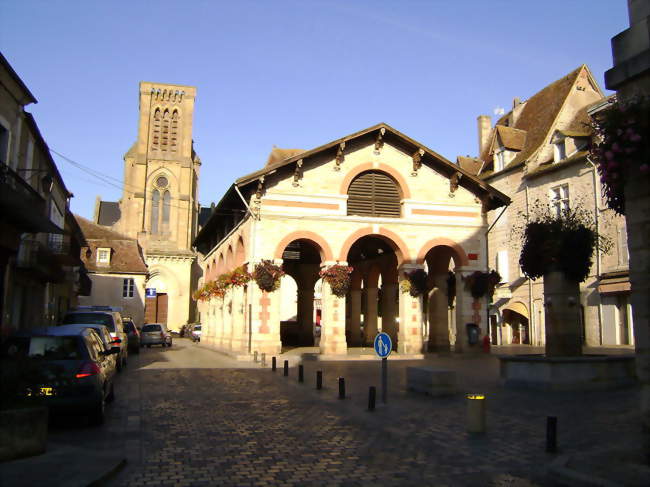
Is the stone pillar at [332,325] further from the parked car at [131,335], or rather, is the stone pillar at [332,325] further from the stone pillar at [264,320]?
the parked car at [131,335]

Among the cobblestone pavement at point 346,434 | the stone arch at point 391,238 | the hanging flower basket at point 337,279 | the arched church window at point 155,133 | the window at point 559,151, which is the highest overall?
the arched church window at point 155,133

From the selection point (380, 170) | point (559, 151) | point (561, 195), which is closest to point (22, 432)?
point (380, 170)

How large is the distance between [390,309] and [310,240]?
8.85 m

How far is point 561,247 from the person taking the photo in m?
13.9

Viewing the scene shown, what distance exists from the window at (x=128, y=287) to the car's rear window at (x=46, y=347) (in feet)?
130

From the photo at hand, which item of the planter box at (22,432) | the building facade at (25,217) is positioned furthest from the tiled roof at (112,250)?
the planter box at (22,432)

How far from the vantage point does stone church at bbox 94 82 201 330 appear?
6144cm

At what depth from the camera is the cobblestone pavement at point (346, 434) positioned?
6559mm

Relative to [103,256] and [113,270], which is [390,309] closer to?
[113,270]

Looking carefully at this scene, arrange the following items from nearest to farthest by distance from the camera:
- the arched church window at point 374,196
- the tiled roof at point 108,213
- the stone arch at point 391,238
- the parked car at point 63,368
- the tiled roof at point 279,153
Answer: the parked car at point 63,368
the stone arch at point 391,238
the arched church window at point 374,196
the tiled roof at point 279,153
the tiled roof at point 108,213

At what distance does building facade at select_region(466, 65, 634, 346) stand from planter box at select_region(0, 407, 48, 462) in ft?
81.2

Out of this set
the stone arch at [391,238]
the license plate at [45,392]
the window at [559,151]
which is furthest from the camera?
the window at [559,151]

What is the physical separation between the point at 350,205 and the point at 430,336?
7948 millimetres

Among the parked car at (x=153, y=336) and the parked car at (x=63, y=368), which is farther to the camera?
the parked car at (x=153, y=336)
